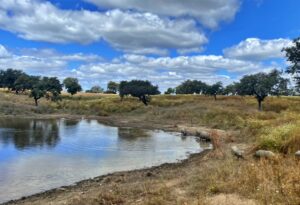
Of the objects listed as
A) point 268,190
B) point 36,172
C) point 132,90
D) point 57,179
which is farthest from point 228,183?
point 132,90

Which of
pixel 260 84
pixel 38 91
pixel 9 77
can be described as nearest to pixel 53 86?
pixel 38 91

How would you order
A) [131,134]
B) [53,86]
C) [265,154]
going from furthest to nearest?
[53,86]
[131,134]
[265,154]

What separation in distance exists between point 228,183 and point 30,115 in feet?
314

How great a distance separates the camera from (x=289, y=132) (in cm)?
2152

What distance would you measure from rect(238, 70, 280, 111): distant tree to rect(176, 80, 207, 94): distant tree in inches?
2217

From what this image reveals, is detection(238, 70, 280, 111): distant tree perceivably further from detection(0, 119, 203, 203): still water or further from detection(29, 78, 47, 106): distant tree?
detection(29, 78, 47, 106): distant tree

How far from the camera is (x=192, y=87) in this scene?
565 feet

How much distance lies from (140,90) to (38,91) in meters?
29.2

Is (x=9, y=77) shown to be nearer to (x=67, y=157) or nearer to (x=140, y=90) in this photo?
(x=140, y=90)

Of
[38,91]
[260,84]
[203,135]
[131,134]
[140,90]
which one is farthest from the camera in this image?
[140,90]

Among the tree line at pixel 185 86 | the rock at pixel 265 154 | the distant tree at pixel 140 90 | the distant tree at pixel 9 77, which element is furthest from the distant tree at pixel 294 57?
the distant tree at pixel 9 77

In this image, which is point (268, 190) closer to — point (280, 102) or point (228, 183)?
point (228, 183)

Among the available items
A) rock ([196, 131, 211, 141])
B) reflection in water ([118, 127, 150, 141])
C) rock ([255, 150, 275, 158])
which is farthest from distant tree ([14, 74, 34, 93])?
rock ([255, 150, 275, 158])

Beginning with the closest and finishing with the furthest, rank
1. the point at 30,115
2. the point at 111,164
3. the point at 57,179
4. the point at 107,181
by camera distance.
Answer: the point at 107,181
the point at 57,179
the point at 111,164
the point at 30,115
